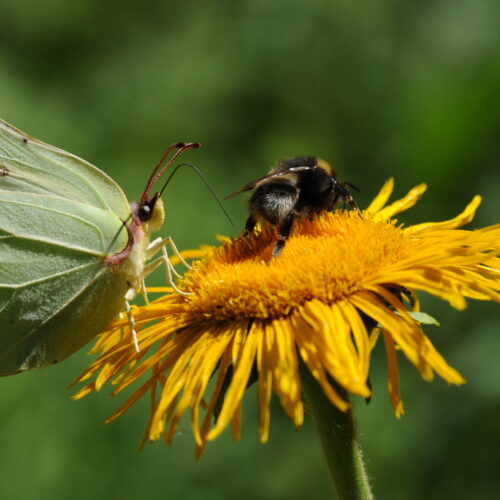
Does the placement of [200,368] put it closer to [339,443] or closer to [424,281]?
[339,443]

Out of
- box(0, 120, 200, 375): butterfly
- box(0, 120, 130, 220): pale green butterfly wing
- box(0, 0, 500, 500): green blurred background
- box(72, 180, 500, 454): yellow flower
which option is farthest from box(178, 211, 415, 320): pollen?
box(0, 0, 500, 500): green blurred background

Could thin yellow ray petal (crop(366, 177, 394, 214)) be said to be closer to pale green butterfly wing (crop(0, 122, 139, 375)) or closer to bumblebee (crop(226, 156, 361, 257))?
bumblebee (crop(226, 156, 361, 257))

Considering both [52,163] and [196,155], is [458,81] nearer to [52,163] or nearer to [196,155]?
[196,155]

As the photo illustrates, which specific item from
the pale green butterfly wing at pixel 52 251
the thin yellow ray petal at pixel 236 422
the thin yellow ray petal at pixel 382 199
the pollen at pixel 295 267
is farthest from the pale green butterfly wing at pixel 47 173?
the thin yellow ray petal at pixel 236 422

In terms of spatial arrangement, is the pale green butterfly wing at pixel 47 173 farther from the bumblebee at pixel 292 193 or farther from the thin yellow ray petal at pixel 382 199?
the thin yellow ray petal at pixel 382 199

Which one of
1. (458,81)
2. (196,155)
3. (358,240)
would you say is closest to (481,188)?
(458,81)

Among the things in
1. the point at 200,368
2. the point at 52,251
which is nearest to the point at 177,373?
the point at 200,368
